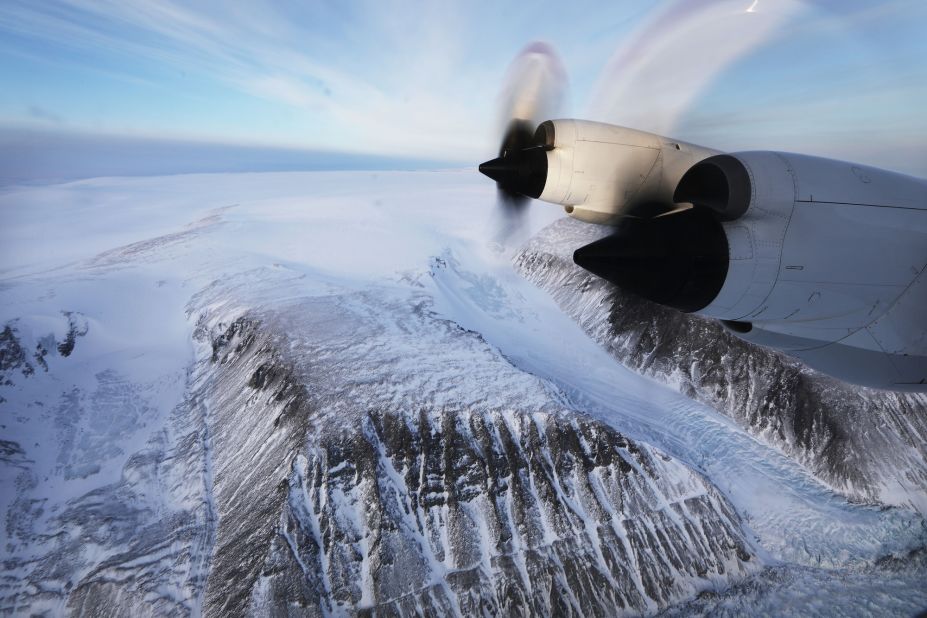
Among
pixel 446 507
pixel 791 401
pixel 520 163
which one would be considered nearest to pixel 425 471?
pixel 446 507

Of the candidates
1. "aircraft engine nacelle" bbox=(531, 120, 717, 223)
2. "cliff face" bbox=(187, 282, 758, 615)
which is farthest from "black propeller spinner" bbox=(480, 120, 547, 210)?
"cliff face" bbox=(187, 282, 758, 615)

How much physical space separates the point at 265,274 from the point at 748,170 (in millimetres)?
59687

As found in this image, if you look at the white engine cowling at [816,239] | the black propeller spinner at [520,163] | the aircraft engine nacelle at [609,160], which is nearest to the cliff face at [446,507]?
the black propeller spinner at [520,163]

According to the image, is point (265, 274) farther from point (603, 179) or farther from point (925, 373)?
point (925, 373)

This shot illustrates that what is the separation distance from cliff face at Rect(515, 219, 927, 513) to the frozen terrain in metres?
0.19

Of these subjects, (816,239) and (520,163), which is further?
(520,163)

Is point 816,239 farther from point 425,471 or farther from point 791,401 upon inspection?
point 791,401

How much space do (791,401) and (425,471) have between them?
3623 cm

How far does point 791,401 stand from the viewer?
3712 cm

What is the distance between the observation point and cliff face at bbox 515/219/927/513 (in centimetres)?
3219

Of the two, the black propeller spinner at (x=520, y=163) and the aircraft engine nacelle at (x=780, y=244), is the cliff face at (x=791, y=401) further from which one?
the aircraft engine nacelle at (x=780, y=244)

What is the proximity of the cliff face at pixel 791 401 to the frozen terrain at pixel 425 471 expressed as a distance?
0.19m

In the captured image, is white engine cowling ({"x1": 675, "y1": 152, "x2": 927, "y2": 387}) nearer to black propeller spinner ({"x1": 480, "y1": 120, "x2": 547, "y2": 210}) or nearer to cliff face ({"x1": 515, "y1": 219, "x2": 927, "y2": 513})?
black propeller spinner ({"x1": 480, "y1": 120, "x2": 547, "y2": 210})

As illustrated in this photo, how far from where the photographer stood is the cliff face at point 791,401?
32.2 m
